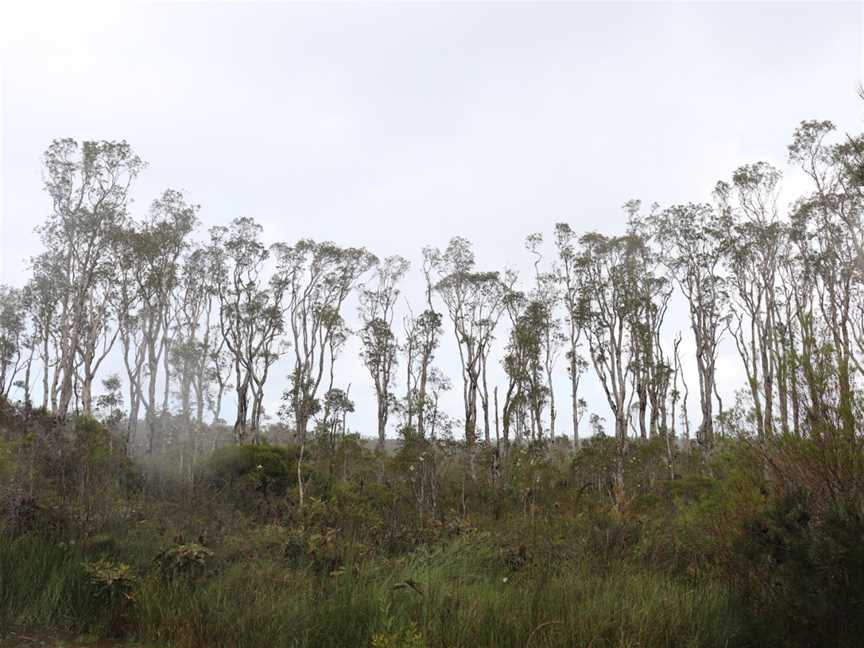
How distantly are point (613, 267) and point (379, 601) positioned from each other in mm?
27519

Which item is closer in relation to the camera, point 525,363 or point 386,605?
point 386,605

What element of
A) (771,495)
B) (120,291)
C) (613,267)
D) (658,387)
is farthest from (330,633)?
(120,291)

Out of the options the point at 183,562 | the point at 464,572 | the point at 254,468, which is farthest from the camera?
the point at 254,468

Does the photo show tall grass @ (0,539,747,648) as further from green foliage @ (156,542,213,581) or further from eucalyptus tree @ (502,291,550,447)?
eucalyptus tree @ (502,291,550,447)

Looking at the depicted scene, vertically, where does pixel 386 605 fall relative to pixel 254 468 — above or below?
below

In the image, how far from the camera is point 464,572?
6176 mm

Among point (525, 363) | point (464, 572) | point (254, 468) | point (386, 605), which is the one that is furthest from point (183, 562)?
point (525, 363)

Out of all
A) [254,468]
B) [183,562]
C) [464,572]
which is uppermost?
[254,468]

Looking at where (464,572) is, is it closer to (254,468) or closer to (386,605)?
(386,605)

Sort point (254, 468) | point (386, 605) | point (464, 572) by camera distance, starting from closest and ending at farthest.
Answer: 1. point (386, 605)
2. point (464, 572)
3. point (254, 468)

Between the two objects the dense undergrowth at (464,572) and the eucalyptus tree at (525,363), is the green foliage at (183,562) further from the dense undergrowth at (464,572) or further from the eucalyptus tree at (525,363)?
the eucalyptus tree at (525,363)

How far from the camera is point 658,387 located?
105ft

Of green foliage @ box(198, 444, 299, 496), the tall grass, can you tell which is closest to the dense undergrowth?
the tall grass

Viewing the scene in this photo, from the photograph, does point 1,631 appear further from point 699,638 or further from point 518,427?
point 518,427
